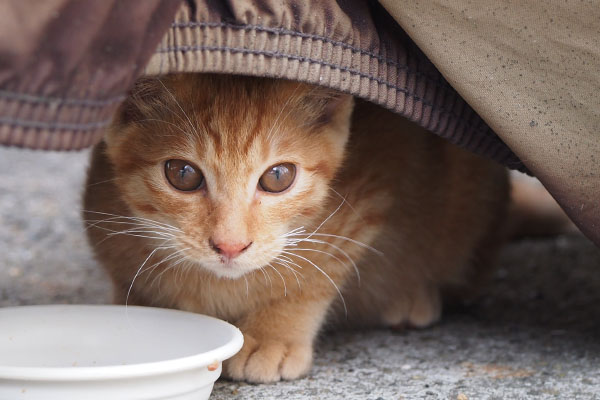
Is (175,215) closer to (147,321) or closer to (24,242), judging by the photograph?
(147,321)

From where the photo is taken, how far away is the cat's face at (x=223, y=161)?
4.79ft

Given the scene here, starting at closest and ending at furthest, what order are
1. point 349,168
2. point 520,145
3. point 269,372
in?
1. point 520,145
2. point 269,372
3. point 349,168

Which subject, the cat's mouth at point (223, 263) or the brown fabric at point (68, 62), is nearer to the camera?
the brown fabric at point (68, 62)

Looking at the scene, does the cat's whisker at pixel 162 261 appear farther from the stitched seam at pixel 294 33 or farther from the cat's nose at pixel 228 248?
the stitched seam at pixel 294 33

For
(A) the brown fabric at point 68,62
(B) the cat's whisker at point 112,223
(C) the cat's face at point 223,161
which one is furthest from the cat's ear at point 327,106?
(A) the brown fabric at point 68,62

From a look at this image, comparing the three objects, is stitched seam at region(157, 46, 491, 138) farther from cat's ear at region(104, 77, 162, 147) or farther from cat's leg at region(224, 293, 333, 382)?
cat's leg at region(224, 293, 333, 382)

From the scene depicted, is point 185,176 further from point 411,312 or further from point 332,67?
point 411,312

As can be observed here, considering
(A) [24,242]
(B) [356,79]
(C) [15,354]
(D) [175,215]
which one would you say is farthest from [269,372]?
(A) [24,242]

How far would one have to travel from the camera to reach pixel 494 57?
53.5 inches

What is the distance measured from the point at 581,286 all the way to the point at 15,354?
1811 mm

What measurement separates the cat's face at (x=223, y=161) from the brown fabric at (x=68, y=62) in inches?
15.1

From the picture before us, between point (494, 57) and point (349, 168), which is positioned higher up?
point (494, 57)

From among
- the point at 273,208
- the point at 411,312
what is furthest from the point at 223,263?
the point at 411,312

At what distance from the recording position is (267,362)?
1.60 meters
